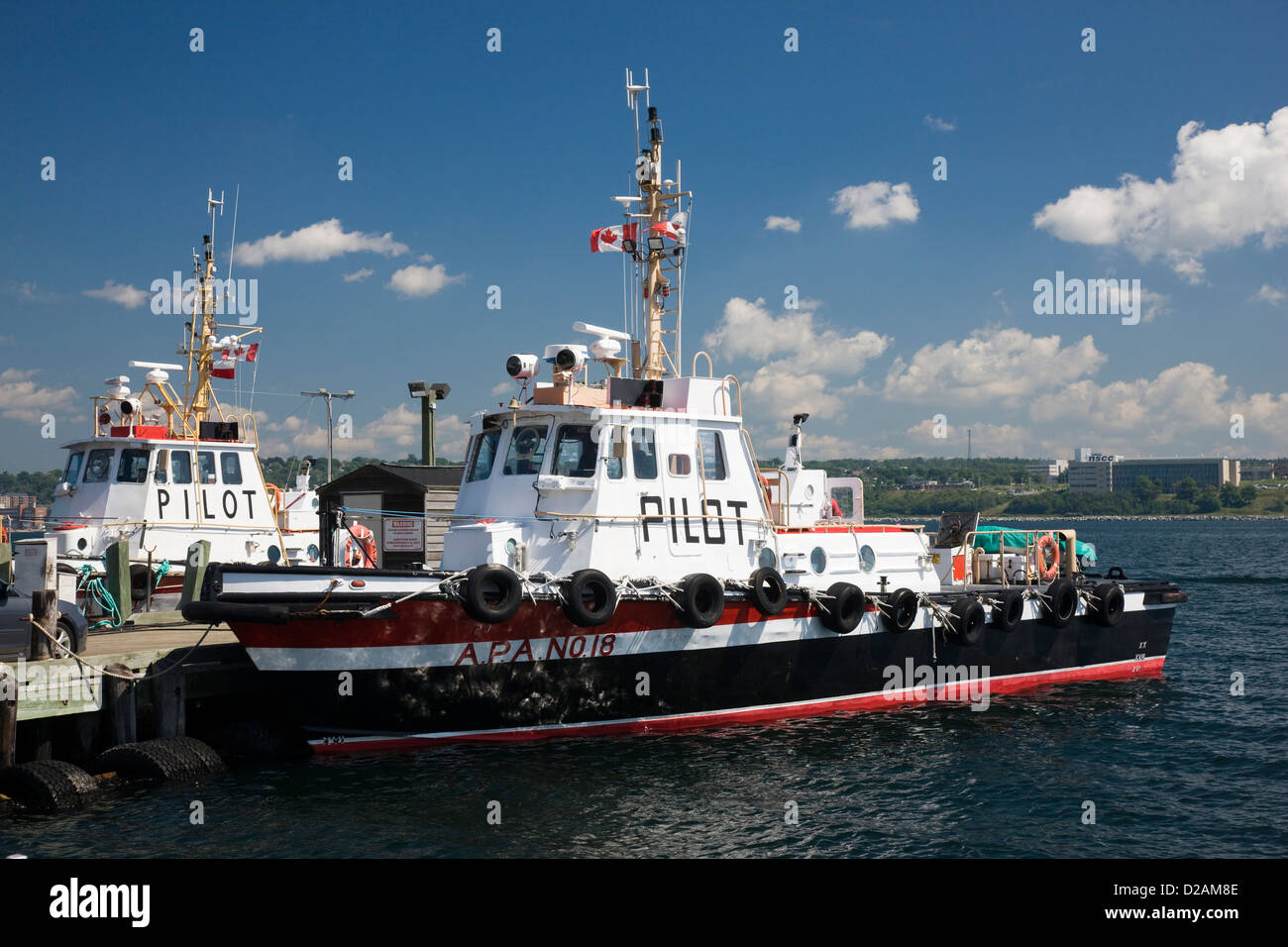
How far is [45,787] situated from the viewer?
11258 mm

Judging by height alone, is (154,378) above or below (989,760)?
above

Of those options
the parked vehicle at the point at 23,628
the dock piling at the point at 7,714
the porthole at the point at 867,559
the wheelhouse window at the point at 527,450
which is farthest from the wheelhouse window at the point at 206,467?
the porthole at the point at 867,559

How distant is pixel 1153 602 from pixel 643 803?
13.3m

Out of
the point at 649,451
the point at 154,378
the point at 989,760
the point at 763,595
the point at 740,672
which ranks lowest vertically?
the point at 989,760

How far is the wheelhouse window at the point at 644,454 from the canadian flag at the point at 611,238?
3.41 m

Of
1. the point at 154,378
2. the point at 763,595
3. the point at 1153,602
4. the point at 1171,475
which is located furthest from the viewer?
the point at 1171,475

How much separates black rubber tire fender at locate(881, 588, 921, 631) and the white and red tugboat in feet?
0.11

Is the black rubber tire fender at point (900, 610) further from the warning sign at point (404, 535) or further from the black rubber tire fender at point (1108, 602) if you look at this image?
the warning sign at point (404, 535)

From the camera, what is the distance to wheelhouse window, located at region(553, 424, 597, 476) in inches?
567

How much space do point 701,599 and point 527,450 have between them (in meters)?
3.24
